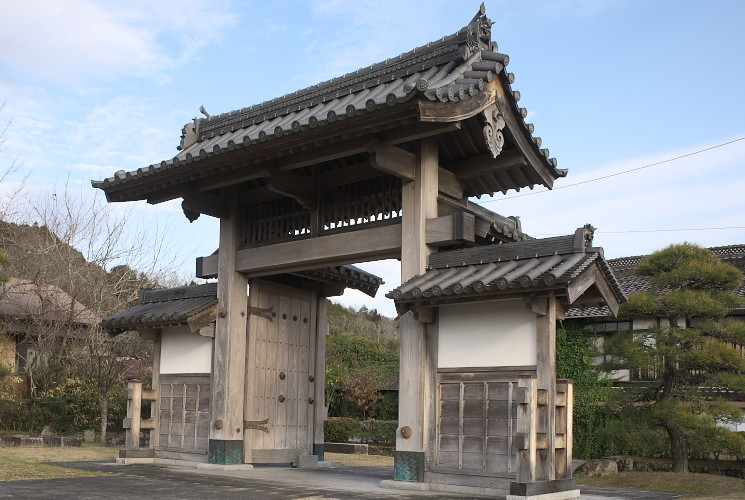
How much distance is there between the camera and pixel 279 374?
11500 mm

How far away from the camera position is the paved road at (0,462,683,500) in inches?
290

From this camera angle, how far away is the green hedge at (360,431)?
21.5m

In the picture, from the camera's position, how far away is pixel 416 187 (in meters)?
8.95

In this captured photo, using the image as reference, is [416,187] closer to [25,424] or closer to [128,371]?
[25,424]

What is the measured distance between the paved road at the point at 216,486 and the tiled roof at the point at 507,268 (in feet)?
7.05

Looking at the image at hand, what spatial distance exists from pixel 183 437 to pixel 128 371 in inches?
548

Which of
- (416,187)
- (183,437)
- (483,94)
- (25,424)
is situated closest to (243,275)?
(183,437)

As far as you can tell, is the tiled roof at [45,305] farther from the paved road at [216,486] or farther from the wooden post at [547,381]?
the wooden post at [547,381]

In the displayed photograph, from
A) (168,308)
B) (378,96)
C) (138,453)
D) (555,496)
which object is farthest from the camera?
(168,308)

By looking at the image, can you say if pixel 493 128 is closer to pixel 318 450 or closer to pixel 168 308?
pixel 168 308

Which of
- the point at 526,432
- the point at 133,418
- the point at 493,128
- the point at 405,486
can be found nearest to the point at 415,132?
the point at 493,128

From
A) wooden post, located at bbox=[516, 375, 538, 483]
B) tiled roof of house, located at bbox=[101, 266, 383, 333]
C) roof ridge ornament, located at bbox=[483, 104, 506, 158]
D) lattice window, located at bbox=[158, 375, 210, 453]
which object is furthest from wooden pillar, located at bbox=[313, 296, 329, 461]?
wooden post, located at bbox=[516, 375, 538, 483]

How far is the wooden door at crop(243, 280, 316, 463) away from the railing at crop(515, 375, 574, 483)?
4.76m

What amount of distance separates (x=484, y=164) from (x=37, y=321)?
15.3 metres
